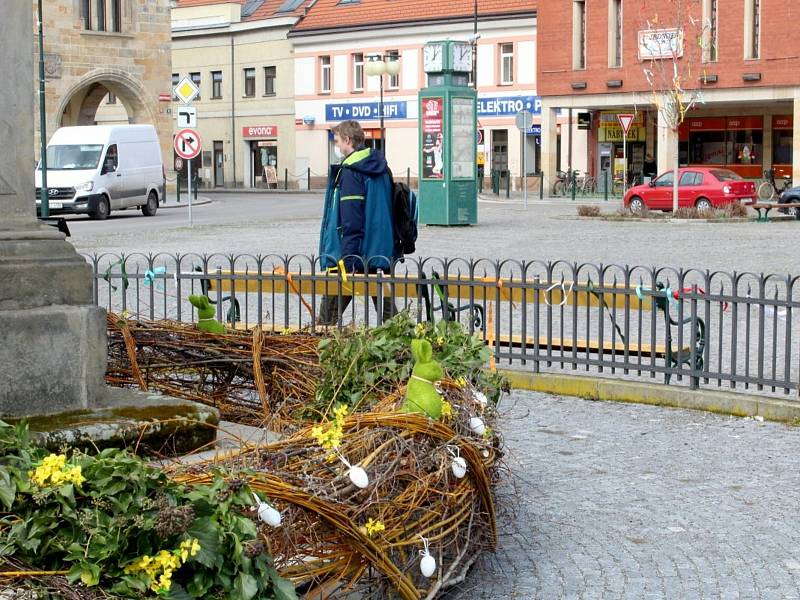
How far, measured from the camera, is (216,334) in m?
7.13

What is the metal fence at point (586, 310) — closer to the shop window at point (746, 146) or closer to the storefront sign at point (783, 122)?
the storefront sign at point (783, 122)

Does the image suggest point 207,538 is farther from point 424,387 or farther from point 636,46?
point 636,46

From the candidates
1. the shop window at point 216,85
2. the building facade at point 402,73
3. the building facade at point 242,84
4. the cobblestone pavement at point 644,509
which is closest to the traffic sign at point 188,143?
the cobblestone pavement at point 644,509

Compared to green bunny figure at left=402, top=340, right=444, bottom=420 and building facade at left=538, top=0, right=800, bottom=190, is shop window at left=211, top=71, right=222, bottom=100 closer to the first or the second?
building facade at left=538, top=0, right=800, bottom=190

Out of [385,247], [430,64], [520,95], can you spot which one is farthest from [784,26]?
[385,247]

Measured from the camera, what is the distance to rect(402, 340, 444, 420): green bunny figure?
16.9ft

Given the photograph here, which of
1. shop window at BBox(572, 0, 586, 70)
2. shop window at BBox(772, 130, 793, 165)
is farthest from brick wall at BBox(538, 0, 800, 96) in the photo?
shop window at BBox(772, 130, 793, 165)

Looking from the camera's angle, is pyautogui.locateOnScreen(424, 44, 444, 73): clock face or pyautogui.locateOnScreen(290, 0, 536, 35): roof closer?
pyautogui.locateOnScreen(424, 44, 444, 73): clock face

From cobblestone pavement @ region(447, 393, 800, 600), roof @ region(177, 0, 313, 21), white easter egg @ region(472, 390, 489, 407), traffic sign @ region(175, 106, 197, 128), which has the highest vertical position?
roof @ region(177, 0, 313, 21)

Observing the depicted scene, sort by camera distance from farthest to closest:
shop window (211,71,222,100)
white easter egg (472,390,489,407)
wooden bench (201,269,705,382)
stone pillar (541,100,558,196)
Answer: shop window (211,71,222,100)
stone pillar (541,100,558,196)
wooden bench (201,269,705,382)
white easter egg (472,390,489,407)

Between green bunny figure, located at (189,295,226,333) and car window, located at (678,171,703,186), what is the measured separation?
3286 centimetres

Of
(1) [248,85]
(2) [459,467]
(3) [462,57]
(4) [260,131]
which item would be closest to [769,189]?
(3) [462,57]

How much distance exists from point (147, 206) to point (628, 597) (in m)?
35.1

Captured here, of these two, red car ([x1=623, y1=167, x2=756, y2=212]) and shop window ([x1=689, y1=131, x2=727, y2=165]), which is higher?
shop window ([x1=689, y1=131, x2=727, y2=165])
